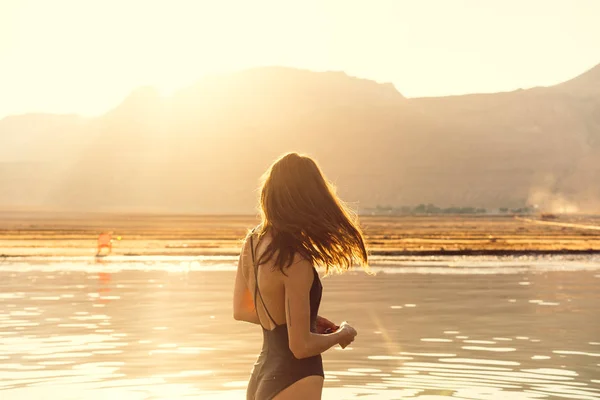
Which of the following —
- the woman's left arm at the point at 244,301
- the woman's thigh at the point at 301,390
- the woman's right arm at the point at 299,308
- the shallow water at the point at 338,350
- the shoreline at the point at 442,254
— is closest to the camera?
the woman's right arm at the point at 299,308

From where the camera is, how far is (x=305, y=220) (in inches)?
213

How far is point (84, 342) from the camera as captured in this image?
18.6 m

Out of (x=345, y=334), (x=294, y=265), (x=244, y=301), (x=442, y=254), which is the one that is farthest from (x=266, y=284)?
(x=442, y=254)

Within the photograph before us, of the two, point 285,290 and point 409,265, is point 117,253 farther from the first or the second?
point 285,290

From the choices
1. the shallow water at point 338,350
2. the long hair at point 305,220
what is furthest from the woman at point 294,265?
the shallow water at point 338,350

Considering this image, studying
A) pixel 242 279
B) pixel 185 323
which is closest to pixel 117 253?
pixel 185 323

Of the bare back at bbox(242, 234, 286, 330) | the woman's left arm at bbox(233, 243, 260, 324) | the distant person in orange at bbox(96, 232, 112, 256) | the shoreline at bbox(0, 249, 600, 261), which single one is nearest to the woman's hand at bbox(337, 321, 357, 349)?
the bare back at bbox(242, 234, 286, 330)

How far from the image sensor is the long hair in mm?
5391

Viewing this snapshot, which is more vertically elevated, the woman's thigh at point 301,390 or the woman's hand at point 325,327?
the woman's hand at point 325,327

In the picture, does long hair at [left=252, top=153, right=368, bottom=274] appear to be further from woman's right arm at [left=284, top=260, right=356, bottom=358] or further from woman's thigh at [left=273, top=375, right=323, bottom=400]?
woman's thigh at [left=273, top=375, right=323, bottom=400]

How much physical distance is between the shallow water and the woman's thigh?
7896 mm

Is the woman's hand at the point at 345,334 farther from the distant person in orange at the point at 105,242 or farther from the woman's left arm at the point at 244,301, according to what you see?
the distant person in orange at the point at 105,242

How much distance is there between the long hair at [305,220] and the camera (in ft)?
17.7

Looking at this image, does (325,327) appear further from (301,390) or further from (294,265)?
(294,265)
